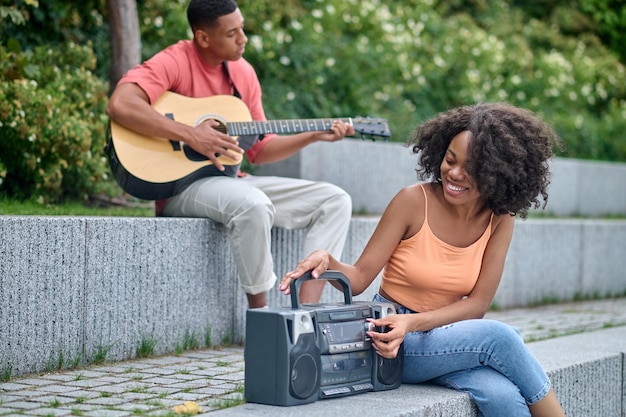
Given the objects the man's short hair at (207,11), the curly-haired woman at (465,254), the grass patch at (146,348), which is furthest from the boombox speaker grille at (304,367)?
the man's short hair at (207,11)

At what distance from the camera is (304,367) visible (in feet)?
10.3

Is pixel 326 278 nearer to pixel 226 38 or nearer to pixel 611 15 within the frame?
pixel 226 38

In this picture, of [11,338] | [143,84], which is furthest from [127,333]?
[143,84]

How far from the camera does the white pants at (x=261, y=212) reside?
4.61 m

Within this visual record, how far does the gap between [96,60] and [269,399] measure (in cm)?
436

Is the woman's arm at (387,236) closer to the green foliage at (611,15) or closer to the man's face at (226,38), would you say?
the man's face at (226,38)

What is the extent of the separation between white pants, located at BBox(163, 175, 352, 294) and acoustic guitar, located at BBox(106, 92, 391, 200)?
0.09m

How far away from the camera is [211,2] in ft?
16.5

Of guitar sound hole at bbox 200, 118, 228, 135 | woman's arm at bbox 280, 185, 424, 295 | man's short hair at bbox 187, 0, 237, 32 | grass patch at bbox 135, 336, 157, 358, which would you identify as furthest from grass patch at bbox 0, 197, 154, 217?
woman's arm at bbox 280, 185, 424, 295

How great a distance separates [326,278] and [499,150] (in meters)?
0.78

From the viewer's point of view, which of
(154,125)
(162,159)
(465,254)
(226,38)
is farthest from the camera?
(226,38)

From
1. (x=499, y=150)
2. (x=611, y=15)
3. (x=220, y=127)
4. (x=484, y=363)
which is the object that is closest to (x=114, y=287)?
(x=220, y=127)

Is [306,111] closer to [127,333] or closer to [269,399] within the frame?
[127,333]

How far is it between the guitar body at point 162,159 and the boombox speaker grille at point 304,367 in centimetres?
186
